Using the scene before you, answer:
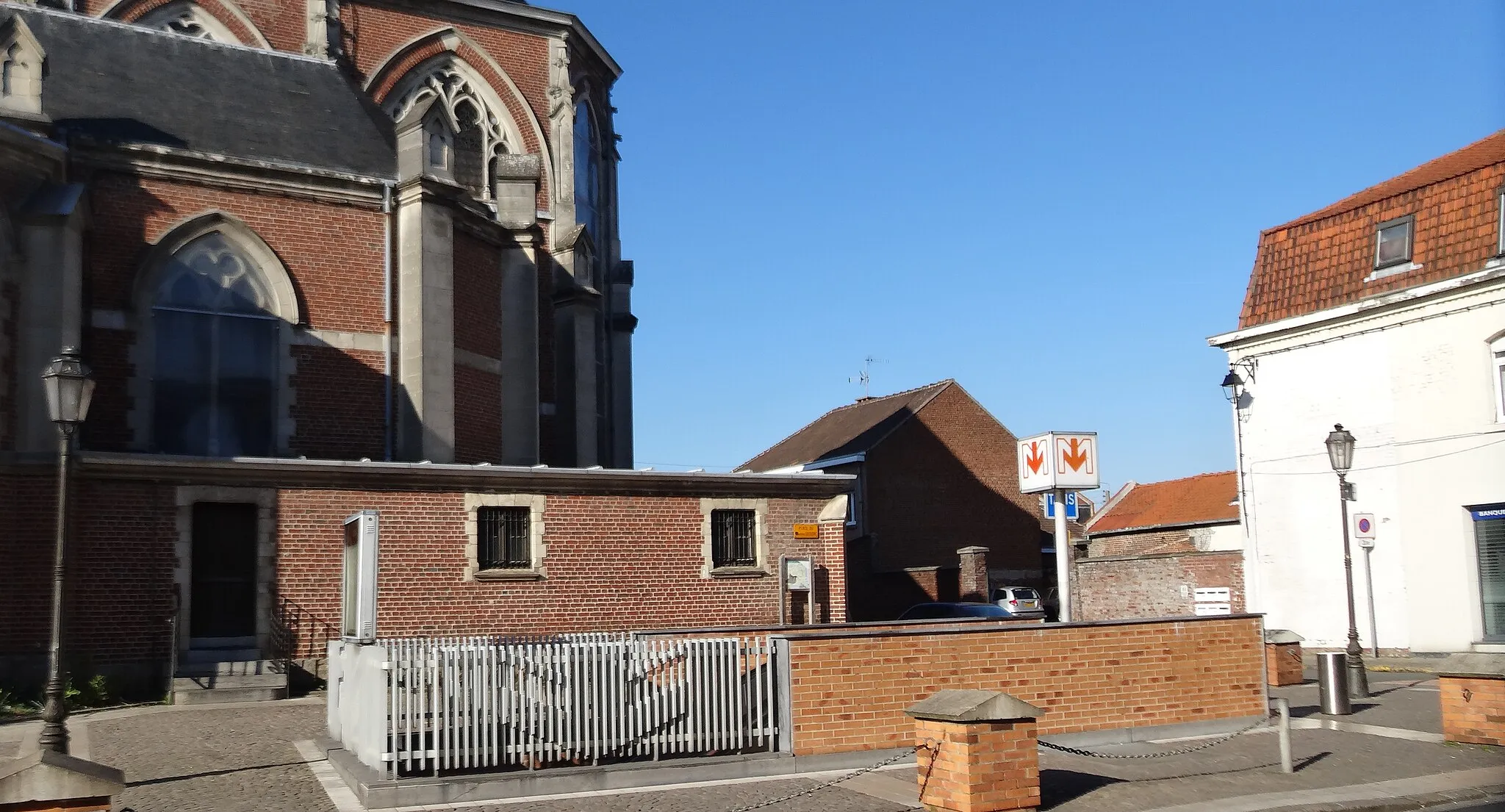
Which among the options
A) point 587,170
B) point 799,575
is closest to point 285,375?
point 799,575

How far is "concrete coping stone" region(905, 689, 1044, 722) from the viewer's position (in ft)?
34.4

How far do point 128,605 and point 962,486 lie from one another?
30.4 meters

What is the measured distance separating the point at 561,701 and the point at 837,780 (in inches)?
101

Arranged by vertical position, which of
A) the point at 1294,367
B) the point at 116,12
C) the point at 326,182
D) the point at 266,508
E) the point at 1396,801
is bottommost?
the point at 1396,801

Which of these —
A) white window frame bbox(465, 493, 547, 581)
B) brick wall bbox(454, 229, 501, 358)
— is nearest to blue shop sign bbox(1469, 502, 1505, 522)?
white window frame bbox(465, 493, 547, 581)

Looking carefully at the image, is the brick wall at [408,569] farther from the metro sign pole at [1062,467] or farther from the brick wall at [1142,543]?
the brick wall at [1142,543]

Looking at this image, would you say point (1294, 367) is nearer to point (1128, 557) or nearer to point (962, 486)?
point (1128, 557)

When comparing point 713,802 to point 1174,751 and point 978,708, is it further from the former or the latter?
point 1174,751

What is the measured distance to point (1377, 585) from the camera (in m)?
27.2

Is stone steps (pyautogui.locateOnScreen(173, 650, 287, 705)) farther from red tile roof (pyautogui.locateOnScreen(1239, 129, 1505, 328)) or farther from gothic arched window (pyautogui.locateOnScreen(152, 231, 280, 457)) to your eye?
red tile roof (pyautogui.locateOnScreen(1239, 129, 1505, 328))

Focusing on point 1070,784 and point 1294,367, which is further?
point 1294,367

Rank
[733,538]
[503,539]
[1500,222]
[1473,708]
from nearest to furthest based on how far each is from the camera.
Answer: [1473,708], [503,539], [733,538], [1500,222]

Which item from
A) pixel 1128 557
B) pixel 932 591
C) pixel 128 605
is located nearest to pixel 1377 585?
pixel 1128 557

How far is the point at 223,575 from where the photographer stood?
63.5ft
